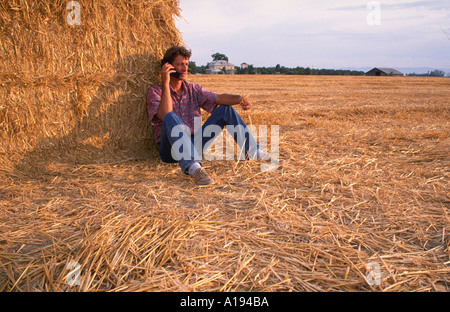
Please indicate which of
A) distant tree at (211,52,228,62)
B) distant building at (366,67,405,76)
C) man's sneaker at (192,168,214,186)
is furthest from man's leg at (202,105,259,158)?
distant tree at (211,52,228,62)

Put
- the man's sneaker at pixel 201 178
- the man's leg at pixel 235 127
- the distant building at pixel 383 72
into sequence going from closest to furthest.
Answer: the man's sneaker at pixel 201 178 < the man's leg at pixel 235 127 < the distant building at pixel 383 72

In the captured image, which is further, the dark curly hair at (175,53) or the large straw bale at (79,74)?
the dark curly hair at (175,53)

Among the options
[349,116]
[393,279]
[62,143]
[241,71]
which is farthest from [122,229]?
[241,71]

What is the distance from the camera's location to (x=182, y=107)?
138 inches

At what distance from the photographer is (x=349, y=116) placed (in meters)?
6.49

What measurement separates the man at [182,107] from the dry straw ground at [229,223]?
9.8 inches

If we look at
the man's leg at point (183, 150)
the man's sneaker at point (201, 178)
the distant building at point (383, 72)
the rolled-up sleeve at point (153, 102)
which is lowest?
the man's sneaker at point (201, 178)

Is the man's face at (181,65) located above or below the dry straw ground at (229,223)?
above

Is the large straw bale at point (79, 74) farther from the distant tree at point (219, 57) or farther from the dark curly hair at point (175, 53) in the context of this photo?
the distant tree at point (219, 57)

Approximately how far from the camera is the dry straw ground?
5.40 feet

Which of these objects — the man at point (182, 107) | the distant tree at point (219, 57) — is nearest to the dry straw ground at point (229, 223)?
the man at point (182, 107)

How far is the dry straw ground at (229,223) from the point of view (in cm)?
165

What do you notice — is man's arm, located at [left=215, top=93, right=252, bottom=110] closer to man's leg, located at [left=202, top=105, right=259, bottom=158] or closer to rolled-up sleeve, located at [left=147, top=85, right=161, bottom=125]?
man's leg, located at [left=202, top=105, right=259, bottom=158]
